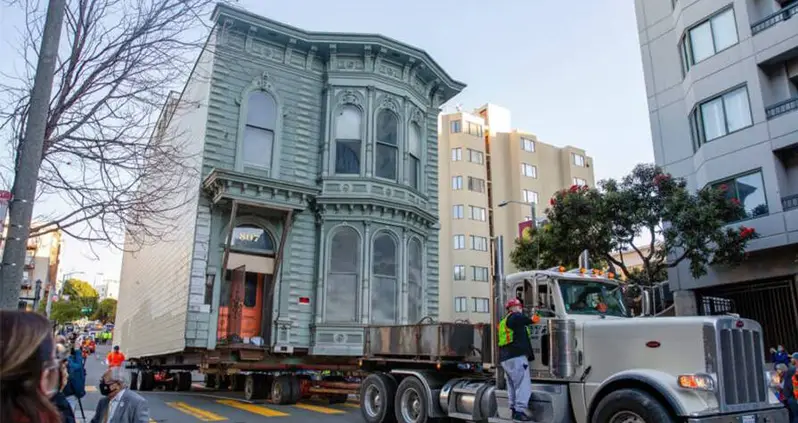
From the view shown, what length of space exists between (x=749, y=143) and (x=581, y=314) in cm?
1371

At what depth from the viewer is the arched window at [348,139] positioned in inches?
749

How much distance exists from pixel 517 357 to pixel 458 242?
43359 mm

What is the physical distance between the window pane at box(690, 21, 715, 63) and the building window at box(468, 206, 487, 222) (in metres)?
32.2

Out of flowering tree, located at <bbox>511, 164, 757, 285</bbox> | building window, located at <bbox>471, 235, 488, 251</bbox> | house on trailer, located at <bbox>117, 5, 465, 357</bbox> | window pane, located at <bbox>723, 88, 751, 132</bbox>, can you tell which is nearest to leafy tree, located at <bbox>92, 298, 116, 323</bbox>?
building window, located at <bbox>471, 235, 488, 251</bbox>

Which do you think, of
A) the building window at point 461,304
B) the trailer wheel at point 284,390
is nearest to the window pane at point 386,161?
the trailer wheel at point 284,390

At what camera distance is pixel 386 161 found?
19.7 meters

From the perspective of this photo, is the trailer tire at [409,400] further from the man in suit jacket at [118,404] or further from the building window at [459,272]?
the building window at [459,272]

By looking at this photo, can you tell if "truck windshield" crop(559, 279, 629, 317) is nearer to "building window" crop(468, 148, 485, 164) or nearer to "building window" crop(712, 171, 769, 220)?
"building window" crop(712, 171, 769, 220)

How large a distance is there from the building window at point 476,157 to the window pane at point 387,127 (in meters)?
35.3

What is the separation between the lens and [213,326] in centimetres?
1622

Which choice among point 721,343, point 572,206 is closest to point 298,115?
point 572,206

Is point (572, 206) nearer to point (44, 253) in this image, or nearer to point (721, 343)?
point (721, 343)

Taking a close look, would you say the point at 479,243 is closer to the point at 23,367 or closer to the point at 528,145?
the point at 528,145

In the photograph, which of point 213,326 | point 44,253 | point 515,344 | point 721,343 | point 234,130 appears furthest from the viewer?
point 44,253
